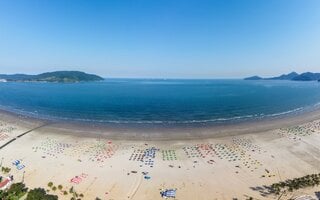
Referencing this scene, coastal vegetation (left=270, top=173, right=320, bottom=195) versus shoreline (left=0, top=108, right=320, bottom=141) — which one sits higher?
shoreline (left=0, top=108, right=320, bottom=141)

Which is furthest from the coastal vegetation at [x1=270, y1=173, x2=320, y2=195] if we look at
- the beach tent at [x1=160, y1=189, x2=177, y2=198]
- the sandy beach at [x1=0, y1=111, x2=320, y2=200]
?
the beach tent at [x1=160, y1=189, x2=177, y2=198]

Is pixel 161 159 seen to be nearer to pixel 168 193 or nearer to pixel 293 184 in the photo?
pixel 168 193

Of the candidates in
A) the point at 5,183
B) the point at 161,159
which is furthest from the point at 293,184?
the point at 5,183

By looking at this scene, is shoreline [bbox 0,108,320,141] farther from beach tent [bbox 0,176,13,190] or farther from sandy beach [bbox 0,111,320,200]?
beach tent [bbox 0,176,13,190]

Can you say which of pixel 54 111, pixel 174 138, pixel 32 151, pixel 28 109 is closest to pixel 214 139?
pixel 174 138

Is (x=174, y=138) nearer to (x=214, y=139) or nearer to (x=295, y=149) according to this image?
(x=214, y=139)
